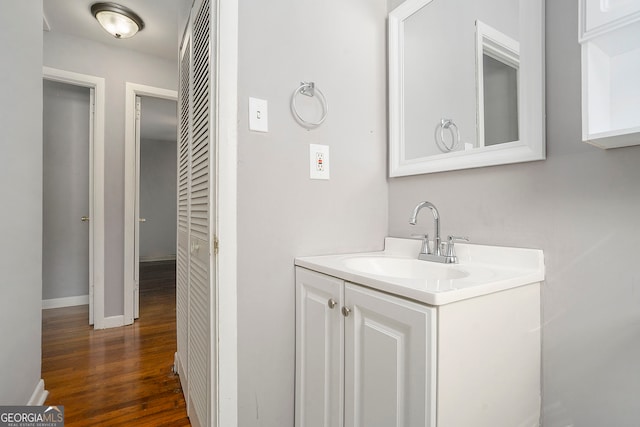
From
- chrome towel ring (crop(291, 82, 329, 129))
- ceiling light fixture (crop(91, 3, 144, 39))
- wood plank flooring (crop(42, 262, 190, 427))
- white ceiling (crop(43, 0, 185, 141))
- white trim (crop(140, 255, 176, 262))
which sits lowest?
wood plank flooring (crop(42, 262, 190, 427))

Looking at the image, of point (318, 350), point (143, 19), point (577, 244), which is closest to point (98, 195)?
point (143, 19)

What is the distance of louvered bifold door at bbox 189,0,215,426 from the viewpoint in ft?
3.72

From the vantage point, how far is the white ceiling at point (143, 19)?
230cm

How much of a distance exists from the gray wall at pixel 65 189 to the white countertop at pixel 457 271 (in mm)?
3217

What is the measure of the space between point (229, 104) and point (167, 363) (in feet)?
6.06

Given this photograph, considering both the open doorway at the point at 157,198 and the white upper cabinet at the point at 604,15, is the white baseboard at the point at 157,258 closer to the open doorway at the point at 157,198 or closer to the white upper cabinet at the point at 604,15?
the open doorway at the point at 157,198

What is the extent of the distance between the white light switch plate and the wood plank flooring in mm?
1435

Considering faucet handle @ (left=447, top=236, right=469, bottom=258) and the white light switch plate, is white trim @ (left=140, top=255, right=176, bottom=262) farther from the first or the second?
faucet handle @ (left=447, top=236, right=469, bottom=258)

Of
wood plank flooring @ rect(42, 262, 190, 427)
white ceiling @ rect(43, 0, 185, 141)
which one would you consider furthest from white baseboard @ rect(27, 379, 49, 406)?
white ceiling @ rect(43, 0, 185, 141)

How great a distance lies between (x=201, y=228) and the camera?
4.32 feet

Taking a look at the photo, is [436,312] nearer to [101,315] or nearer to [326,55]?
[326,55]

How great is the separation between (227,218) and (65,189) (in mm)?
3132

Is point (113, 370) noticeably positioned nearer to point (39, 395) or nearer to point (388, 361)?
point (39, 395)

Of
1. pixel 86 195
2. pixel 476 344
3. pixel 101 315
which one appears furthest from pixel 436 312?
pixel 86 195
